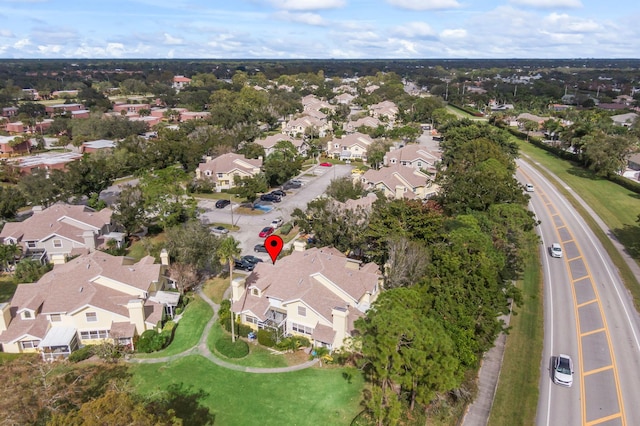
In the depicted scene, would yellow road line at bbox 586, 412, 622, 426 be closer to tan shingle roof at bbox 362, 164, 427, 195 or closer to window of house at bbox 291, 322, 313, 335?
window of house at bbox 291, 322, 313, 335

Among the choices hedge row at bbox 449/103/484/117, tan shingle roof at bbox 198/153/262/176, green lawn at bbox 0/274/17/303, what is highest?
hedge row at bbox 449/103/484/117

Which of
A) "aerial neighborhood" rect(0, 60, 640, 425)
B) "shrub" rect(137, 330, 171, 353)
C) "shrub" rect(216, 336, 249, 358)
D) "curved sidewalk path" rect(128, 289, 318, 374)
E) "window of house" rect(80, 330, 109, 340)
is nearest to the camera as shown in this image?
"aerial neighborhood" rect(0, 60, 640, 425)

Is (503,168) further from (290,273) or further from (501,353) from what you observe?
(290,273)

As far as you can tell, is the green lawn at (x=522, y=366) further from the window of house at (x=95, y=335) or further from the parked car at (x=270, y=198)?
the parked car at (x=270, y=198)

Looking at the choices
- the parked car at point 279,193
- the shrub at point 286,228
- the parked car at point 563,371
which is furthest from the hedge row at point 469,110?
the parked car at point 563,371

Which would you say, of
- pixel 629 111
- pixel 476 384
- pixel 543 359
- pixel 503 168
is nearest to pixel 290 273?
pixel 476 384

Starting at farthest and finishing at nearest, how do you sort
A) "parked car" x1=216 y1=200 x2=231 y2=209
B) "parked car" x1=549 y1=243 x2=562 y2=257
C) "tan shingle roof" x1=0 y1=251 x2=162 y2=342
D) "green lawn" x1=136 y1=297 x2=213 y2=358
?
1. "parked car" x1=216 y1=200 x2=231 y2=209
2. "parked car" x1=549 y1=243 x2=562 y2=257
3. "tan shingle roof" x1=0 y1=251 x2=162 y2=342
4. "green lawn" x1=136 y1=297 x2=213 y2=358

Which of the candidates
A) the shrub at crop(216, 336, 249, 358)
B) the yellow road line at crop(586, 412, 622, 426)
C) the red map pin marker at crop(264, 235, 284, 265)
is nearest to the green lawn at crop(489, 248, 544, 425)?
the yellow road line at crop(586, 412, 622, 426)
